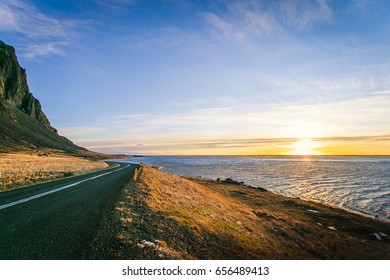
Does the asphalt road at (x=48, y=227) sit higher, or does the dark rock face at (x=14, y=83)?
the dark rock face at (x=14, y=83)

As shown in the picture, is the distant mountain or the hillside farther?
the hillside

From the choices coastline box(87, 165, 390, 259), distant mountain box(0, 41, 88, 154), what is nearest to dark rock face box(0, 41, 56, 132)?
distant mountain box(0, 41, 88, 154)

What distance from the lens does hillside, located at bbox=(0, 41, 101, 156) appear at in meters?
114

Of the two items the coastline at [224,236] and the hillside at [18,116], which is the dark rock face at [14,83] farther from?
the coastline at [224,236]

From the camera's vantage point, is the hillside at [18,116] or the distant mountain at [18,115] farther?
the hillside at [18,116]

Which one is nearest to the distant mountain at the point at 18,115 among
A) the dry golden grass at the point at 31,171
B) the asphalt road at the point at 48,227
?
the dry golden grass at the point at 31,171

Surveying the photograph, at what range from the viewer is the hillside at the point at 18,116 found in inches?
4501

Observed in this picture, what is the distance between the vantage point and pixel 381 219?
20.2 metres

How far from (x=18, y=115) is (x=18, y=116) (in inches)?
99.1

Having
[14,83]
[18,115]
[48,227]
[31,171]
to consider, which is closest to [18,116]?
[18,115]

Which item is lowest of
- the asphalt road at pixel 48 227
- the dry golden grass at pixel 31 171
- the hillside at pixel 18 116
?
the dry golden grass at pixel 31 171

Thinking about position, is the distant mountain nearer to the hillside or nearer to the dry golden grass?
the hillside
